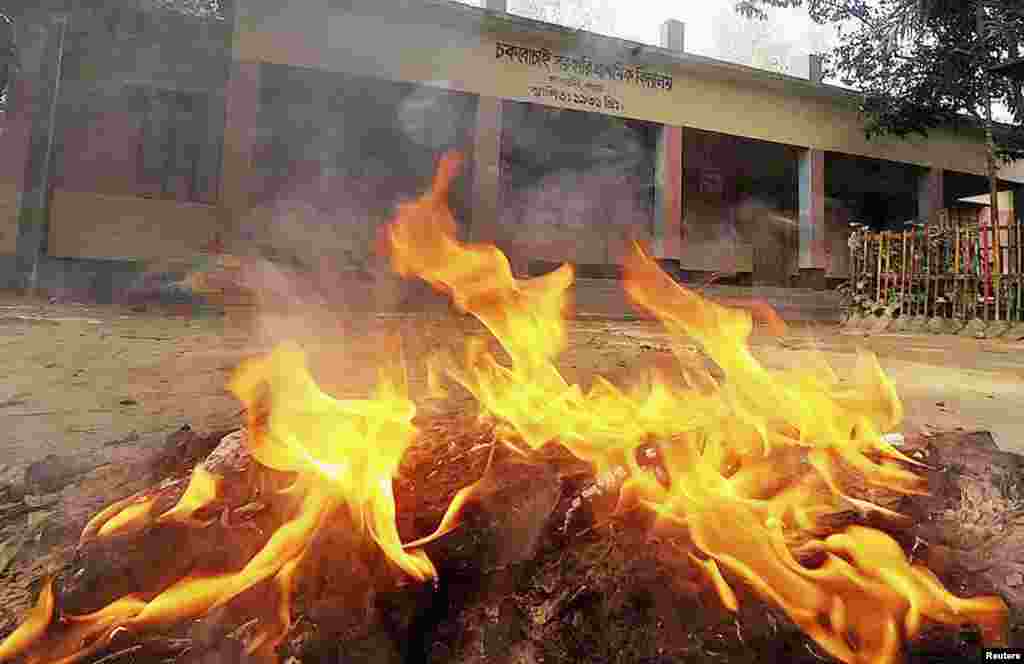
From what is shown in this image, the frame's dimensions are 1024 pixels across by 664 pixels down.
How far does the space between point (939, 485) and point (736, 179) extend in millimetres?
14378

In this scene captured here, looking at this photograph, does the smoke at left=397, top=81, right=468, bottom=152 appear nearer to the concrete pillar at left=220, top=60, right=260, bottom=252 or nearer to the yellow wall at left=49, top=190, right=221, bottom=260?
the concrete pillar at left=220, top=60, right=260, bottom=252

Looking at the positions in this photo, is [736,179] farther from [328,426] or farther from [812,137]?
[328,426]

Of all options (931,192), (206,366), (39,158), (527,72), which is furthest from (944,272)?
(39,158)

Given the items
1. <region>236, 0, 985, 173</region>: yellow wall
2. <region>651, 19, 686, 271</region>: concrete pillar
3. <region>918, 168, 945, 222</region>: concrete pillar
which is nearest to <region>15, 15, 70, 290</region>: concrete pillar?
<region>236, 0, 985, 173</region>: yellow wall

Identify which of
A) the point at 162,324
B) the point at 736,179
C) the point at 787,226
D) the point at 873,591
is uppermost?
the point at 736,179

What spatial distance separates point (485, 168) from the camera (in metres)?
10.5

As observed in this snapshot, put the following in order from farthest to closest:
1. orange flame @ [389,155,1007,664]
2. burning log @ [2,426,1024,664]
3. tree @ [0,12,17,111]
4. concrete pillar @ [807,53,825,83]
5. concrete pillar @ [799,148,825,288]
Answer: concrete pillar @ [807,53,825,83] → concrete pillar @ [799,148,825,288] → tree @ [0,12,17,111] → orange flame @ [389,155,1007,664] → burning log @ [2,426,1024,664]

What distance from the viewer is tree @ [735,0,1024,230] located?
11.3 metres

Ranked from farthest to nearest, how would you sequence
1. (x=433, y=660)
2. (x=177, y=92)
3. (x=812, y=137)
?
1. (x=812, y=137)
2. (x=177, y=92)
3. (x=433, y=660)

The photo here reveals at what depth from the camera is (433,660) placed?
4.53 feet

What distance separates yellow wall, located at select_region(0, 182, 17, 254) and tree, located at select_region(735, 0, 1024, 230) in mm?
13092

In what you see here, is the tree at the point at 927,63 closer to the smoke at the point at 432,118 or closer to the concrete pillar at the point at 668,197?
the concrete pillar at the point at 668,197

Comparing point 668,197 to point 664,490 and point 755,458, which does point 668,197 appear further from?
point 664,490

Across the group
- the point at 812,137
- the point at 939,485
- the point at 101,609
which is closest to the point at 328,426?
the point at 101,609
